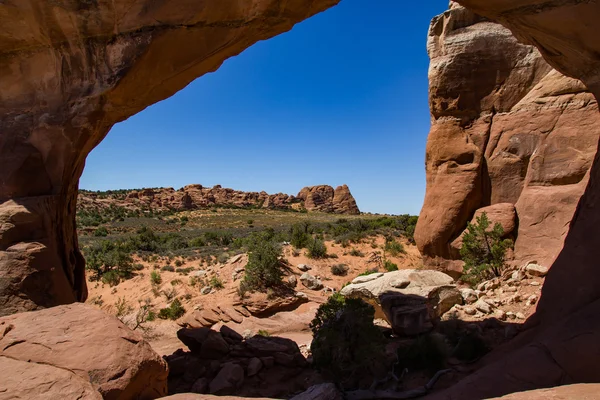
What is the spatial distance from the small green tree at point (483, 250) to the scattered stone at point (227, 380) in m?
7.00

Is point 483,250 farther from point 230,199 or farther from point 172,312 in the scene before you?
point 230,199

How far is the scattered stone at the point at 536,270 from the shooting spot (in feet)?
26.0

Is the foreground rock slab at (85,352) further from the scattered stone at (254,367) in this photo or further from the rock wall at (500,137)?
the rock wall at (500,137)

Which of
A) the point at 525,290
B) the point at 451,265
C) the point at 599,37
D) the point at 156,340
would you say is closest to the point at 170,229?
the point at 156,340

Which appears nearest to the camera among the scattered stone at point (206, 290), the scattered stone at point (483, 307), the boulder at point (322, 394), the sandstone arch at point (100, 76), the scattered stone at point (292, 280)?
the sandstone arch at point (100, 76)

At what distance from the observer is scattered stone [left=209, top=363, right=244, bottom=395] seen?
635cm

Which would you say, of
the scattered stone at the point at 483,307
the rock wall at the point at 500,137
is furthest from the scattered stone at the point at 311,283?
the scattered stone at the point at 483,307

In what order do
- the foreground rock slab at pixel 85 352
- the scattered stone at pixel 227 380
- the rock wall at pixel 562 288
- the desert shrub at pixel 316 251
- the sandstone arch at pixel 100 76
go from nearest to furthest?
the foreground rock slab at pixel 85 352 < the rock wall at pixel 562 288 < the sandstone arch at pixel 100 76 < the scattered stone at pixel 227 380 < the desert shrub at pixel 316 251

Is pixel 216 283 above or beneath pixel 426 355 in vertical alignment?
above

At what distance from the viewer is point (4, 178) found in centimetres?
520

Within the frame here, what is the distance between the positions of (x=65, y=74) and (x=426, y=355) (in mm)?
8062

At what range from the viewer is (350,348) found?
6039 mm

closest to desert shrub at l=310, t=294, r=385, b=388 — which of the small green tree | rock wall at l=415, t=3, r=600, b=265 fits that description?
the small green tree

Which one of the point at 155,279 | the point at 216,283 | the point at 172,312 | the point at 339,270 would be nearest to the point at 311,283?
the point at 339,270
